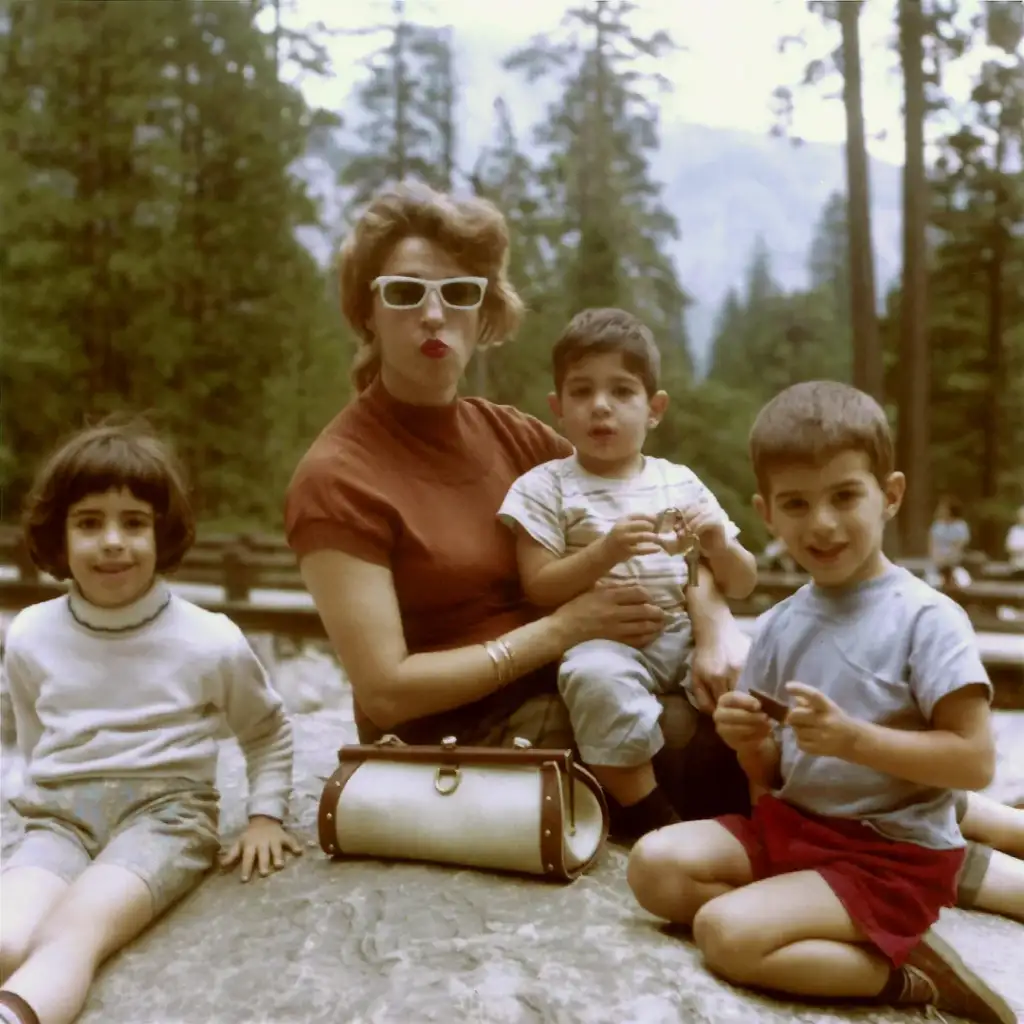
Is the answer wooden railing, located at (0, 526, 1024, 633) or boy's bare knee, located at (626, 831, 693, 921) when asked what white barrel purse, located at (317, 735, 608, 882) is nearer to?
boy's bare knee, located at (626, 831, 693, 921)

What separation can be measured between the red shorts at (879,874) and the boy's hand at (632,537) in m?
0.44

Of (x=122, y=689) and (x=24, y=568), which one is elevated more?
(x=122, y=689)

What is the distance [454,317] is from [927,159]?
4.27m

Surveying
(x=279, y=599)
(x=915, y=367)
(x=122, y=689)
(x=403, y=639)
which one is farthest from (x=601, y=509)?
(x=915, y=367)

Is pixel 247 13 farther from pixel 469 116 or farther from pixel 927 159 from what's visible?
pixel 927 159

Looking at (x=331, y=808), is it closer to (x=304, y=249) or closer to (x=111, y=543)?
(x=111, y=543)

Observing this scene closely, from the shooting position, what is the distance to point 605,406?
1632mm

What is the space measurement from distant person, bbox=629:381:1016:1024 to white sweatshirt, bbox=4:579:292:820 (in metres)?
0.87

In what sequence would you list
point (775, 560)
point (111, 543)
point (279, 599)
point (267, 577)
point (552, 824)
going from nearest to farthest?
1. point (552, 824)
2. point (111, 543)
3. point (775, 560)
4. point (267, 577)
5. point (279, 599)

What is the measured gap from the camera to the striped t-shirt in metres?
1.68

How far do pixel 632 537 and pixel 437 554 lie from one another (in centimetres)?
37

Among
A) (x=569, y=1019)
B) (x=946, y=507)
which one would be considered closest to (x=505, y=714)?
(x=569, y=1019)

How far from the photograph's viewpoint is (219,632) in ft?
5.60

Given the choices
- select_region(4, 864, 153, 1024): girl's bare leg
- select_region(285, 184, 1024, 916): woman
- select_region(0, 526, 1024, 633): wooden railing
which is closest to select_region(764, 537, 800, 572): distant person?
select_region(0, 526, 1024, 633): wooden railing
